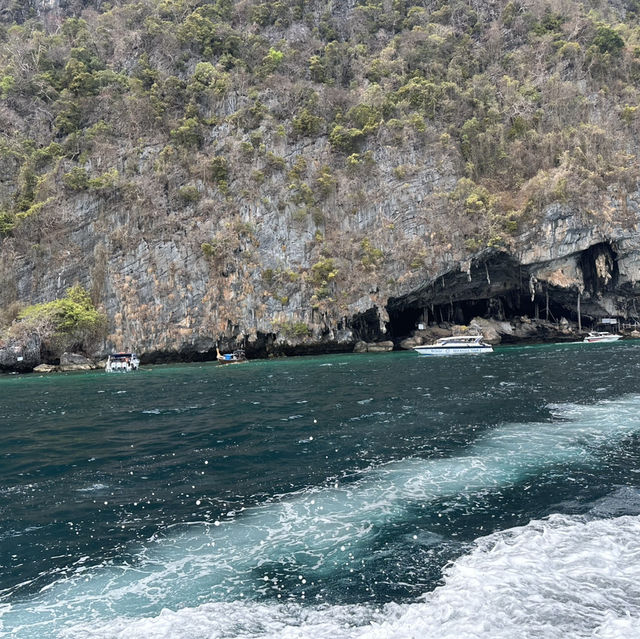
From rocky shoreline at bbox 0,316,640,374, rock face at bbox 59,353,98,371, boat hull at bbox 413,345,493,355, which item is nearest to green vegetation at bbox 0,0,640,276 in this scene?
rocky shoreline at bbox 0,316,640,374

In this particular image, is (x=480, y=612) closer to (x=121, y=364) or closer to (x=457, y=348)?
(x=457, y=348)

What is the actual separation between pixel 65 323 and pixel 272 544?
42663 mm

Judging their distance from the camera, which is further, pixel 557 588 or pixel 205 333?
pixel 205 333

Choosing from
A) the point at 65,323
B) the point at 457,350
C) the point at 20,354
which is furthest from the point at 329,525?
the point at 20,354

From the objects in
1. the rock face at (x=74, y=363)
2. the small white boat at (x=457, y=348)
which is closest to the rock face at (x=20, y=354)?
the rock face at (x=74, y=363)

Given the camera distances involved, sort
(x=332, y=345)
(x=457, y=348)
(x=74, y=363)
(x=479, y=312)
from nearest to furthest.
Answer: (x=457, y=348), (x=74, y=363), (x=332, y=345), (x=479, y=312)

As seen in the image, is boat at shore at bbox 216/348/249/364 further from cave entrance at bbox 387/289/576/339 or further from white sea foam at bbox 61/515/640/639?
white sea foam at bbox 61/515/640/639

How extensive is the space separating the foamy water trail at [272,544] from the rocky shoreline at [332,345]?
1489 inches

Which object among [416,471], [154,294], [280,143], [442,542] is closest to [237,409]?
[416,471]

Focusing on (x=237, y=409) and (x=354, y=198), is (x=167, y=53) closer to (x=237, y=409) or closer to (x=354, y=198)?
(x=354, y=198)

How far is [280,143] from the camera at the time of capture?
174ft

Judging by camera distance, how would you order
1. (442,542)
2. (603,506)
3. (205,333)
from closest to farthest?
(442,542), (603,506), (205,333)

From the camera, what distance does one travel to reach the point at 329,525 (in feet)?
24.8

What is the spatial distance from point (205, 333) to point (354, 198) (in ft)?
71.3
